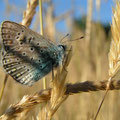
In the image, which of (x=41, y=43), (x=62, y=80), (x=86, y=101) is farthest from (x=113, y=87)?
(x=86, y=101)

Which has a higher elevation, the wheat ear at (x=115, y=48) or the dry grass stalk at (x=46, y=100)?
the wheat ear at (x=115, y=48)

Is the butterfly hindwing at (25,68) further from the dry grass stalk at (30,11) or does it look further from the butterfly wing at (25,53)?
the dry grass stalk at (30,11)

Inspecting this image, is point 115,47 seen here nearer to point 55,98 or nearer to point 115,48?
point 115,48

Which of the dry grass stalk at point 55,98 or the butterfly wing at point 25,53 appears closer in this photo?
the dry grass stalk at point 55,98

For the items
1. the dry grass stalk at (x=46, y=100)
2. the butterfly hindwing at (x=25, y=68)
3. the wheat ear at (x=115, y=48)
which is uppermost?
the wheat ear at (x=115, y=48)

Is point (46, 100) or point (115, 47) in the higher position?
point (115, 47)

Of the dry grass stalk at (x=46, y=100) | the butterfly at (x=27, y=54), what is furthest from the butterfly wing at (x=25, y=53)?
the dry grass stalk at (x=46, y=100)

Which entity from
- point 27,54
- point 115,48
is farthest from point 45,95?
point 27,54

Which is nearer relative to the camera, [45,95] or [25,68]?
[45,95]
